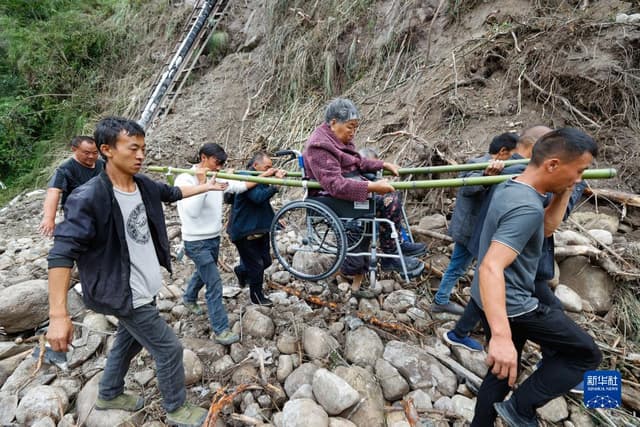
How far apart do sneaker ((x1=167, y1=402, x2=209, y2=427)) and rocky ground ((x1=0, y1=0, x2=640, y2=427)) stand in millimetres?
98

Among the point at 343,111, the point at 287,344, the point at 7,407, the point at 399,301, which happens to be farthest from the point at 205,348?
the point at 343,111

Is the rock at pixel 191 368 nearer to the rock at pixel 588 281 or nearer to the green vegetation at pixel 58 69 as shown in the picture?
the rock at pixel 588 281

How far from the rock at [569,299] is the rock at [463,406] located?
1410 mm

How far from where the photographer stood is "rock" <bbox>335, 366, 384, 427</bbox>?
2104 millimetres

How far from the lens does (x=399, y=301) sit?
317 centimetres

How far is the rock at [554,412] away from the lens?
85.7 inches

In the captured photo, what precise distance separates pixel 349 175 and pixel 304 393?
1680 mm

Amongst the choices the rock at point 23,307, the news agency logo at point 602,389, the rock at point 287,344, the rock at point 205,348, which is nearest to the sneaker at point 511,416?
the news agency logo at point 602,389

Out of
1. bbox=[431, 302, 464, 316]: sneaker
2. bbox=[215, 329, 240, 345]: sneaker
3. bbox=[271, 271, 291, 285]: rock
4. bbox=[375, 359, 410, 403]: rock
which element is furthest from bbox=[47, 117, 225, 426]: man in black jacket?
bbox=[431, 302, 464, 316]: sneaker

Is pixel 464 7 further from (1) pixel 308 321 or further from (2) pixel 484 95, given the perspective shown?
(1) pixel 308 321

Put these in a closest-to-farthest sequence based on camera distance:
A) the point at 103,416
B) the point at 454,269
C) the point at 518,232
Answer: the point at 518,232 → the point at 103,416 → the point at 454,269

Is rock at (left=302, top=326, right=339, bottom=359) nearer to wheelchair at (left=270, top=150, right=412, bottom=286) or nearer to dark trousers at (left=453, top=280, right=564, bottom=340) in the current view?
wheelchair at (left=270, top=150, right=412, bottom=286)

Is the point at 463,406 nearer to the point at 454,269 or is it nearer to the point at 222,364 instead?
the point at 454,269

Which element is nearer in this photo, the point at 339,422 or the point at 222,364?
the point at 339,422
